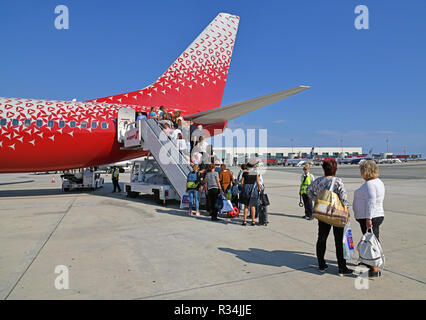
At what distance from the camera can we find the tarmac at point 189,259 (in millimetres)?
3834

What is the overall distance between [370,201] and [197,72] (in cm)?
1514

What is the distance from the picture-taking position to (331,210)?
426 cm

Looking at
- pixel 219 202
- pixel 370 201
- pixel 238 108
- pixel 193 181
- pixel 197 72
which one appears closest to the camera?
pixel 370 201

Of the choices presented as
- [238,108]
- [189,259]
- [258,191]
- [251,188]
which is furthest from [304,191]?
[189,259]

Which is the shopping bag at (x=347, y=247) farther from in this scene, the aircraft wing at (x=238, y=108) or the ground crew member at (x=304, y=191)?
the aircraft wing at (x=238, y=108)

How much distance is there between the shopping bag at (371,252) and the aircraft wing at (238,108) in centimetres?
682

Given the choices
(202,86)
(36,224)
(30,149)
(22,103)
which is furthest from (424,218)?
(22,103)

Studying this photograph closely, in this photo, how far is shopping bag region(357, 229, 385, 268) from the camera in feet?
13.6

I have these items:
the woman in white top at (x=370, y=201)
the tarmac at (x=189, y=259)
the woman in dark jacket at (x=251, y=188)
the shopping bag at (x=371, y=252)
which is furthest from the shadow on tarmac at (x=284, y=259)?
the woman in dark jacket at (x=251, y=188)

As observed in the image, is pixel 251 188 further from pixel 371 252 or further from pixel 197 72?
pixel 197 72

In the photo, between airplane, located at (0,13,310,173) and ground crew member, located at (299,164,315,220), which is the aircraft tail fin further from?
ground crew member, located at (299,164,315,220)

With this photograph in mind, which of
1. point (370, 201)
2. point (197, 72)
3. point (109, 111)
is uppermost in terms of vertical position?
point (197, 72)
